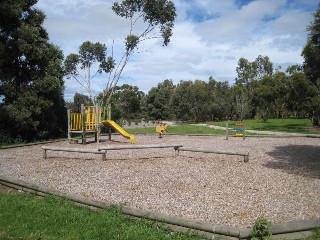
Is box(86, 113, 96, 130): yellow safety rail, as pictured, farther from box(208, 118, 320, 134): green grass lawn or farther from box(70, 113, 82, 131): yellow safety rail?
box(208, 118, 320, 134): green grass lawn

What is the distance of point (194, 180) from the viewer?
703cm

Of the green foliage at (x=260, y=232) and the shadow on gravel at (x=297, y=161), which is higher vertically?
the shadow on gravel at (x=297, y=161)

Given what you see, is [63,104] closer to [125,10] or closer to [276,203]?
[125,10]

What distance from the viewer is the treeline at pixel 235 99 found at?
85.3 ft

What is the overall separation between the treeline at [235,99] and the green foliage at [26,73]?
34.6ft

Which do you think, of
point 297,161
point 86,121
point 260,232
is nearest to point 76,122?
point 86,121

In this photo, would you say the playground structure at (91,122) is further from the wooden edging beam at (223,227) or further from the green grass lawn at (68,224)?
the wooden edging beam at (223,227)

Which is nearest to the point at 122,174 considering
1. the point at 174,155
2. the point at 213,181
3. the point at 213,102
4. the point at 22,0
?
the point at 213,181

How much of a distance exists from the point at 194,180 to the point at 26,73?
11442mm

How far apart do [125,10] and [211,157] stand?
478 inches

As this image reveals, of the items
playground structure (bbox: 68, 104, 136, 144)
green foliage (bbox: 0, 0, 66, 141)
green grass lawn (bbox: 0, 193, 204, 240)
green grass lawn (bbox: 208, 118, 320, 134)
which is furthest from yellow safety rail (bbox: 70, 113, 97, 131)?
green grass lawn (bbox: 208, 118, 320, 134)

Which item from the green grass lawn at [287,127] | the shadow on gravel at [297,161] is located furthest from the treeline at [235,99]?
the shadow on gravel at [297,161]

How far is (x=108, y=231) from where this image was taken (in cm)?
432

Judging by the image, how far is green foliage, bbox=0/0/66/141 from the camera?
569 inches
